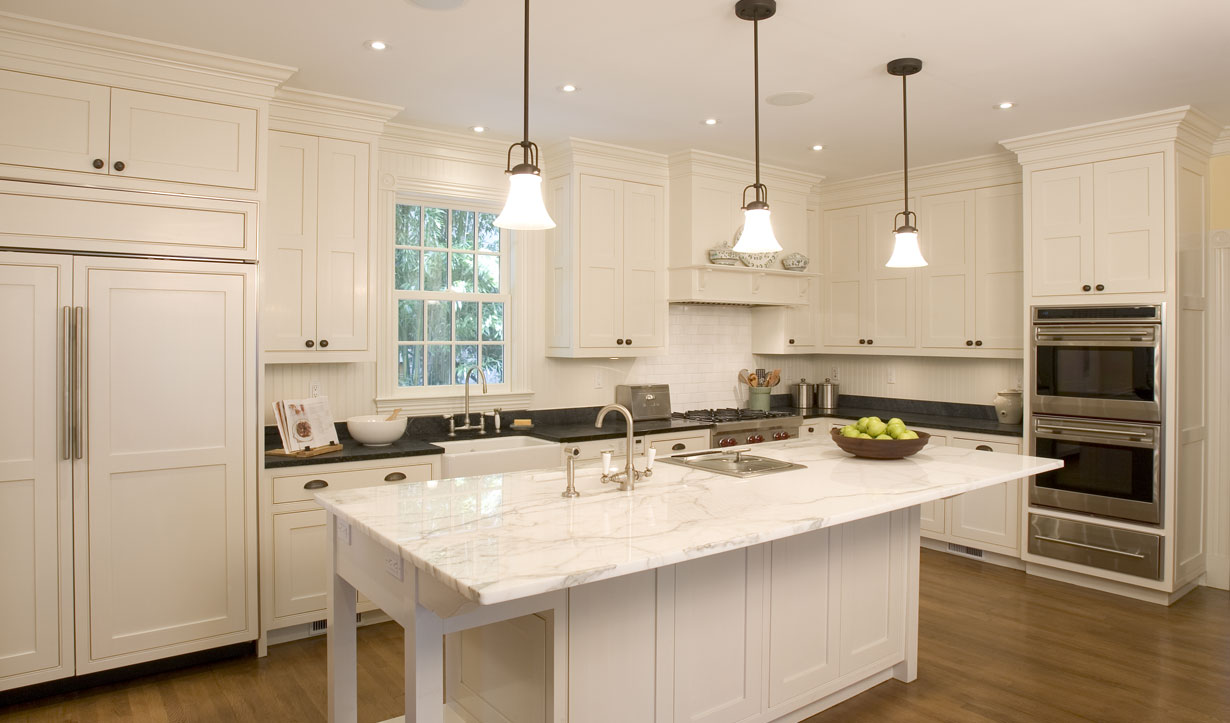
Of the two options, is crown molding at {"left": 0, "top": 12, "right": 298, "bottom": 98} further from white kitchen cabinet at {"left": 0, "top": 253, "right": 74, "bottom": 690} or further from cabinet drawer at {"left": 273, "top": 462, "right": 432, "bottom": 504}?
cabinet drawer at {"left": 273, "top": 462, "right": 432, "bottom": 504}

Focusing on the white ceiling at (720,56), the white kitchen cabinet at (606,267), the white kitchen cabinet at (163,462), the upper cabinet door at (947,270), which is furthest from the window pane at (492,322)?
the upper cabinet door at (947,270)

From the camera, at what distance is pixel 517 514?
2268 millimetres

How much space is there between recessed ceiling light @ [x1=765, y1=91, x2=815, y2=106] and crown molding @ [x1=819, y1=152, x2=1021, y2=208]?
1921 mm

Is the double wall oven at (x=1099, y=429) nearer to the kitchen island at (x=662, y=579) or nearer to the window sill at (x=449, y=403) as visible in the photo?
the kitchen island at (x=662, y=579)

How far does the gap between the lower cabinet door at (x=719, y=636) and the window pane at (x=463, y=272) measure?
2.91 m

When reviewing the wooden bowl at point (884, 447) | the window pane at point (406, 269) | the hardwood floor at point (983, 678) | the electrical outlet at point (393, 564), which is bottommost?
the hardwood floor at point (983, 678)

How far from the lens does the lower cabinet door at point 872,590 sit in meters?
3.04

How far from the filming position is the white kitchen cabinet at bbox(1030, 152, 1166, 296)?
4293 mm

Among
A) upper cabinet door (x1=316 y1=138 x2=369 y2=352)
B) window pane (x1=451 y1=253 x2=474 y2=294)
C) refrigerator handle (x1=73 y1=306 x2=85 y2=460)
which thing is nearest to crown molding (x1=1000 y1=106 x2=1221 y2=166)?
window pane (x1=451 y1=253 x2=474 y2=294)

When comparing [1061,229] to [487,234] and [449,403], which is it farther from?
[449,403]

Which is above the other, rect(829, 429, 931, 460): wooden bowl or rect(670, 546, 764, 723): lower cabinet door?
rect(829, 429, 931, 460): wooden bowl

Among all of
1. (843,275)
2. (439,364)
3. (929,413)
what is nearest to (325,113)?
(439,364)

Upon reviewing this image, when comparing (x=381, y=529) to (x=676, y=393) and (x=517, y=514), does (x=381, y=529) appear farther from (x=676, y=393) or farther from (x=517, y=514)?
(x=676, y=393)

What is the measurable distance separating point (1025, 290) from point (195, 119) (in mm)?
4713
